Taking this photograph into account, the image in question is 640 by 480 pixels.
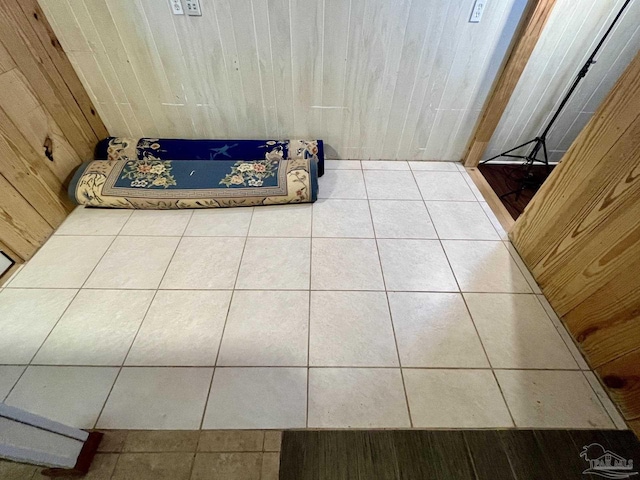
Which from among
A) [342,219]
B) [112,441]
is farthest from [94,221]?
[342,219]

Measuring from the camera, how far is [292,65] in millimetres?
1668

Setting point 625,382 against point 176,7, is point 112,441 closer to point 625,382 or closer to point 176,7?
point 625,382

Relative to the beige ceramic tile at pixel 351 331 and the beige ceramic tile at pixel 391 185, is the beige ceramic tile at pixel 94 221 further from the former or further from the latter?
the beige ceramic tile at pixel 391 185

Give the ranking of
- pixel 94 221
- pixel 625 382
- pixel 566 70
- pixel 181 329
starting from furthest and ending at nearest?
1. pixel 566 70
2. pixel 94 221
3. pixel 181 329
4. pixel 625 382

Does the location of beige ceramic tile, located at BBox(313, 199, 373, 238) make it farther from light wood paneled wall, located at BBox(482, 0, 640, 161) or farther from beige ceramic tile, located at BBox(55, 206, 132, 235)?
light wood paneled wall, located at BBox(482, 0, 640, 161)

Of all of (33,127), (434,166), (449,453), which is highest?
(33,127)

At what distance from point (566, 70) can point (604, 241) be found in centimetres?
141

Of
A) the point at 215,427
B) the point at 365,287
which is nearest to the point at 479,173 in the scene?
the point at 365,287

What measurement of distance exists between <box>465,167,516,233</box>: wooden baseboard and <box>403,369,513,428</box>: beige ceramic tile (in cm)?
99

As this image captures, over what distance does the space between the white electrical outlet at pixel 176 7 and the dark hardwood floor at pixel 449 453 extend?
6.74 ft

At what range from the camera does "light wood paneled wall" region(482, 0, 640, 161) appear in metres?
1.59

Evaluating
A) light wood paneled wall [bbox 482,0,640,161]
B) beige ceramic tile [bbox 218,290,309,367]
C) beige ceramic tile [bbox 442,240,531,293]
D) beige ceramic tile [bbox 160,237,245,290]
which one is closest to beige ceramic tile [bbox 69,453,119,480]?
beige ceramic tile [bbox 218,290,309,367]

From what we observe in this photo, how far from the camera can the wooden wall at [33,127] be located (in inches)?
51.2

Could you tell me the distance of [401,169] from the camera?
2.09 meters
